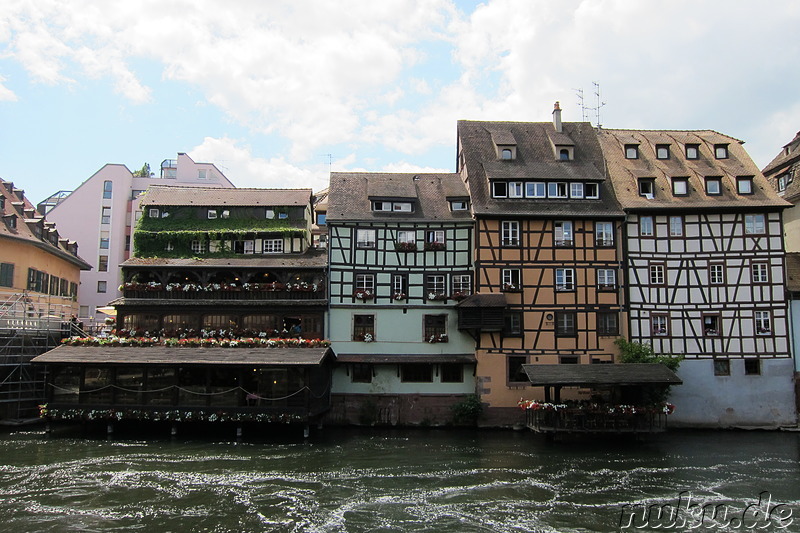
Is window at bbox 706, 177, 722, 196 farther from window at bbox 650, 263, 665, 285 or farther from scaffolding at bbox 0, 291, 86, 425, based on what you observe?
scaffolding at bbox 0, 291, 86, 425

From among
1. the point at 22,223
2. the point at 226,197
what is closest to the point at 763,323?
the point at 226,197

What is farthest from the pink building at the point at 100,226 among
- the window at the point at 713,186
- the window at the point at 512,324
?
the window at the point at 713,186

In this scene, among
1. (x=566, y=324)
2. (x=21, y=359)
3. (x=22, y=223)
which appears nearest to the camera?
(x=21, y=359)

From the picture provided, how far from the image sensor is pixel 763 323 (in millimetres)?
31938

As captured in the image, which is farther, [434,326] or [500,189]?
[500,189]

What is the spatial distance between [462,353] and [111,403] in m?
16.0

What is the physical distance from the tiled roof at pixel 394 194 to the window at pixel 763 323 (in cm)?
1490

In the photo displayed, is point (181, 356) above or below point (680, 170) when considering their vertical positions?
below

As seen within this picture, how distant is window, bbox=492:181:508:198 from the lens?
33.5 m

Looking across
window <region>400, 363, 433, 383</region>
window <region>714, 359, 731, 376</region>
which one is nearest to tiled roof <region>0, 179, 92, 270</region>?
window <region>400, 363, 433, 383</region>

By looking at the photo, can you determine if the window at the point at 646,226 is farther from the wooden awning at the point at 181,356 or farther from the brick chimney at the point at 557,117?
the wooden awning at the point at 181,356

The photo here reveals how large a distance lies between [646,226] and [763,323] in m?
7.24

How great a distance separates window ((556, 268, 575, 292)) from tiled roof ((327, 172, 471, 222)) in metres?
5.28

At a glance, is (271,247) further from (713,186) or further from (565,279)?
(713,186)
